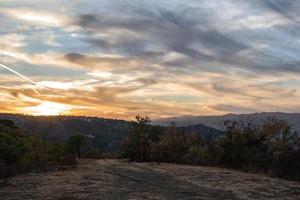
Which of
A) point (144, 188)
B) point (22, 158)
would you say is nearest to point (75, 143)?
point (22, 158)

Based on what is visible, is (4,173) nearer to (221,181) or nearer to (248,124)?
(221,181)

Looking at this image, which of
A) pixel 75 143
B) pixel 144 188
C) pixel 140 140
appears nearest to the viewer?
pixel 144 188

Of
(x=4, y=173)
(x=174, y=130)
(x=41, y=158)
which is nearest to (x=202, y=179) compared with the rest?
(x=4, y=173)

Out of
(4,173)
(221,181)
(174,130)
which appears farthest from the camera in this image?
(174,130)

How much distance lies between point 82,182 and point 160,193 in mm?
5132

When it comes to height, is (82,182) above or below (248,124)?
below

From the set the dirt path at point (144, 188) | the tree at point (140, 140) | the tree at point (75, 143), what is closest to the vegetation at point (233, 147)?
the tree at point (140, 140)

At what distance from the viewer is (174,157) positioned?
2196 inches

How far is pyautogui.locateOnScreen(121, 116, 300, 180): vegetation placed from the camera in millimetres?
37106

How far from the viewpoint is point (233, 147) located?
4500cm

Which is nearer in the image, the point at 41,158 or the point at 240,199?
the point at 240,199

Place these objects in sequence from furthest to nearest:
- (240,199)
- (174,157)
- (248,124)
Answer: (174,157) < (248,124) < (240,199)

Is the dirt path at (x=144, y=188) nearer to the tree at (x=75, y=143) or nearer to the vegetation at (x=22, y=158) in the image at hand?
the vegetation at (x=22, y=158)

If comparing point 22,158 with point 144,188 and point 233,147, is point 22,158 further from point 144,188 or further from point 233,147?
point 233,147
